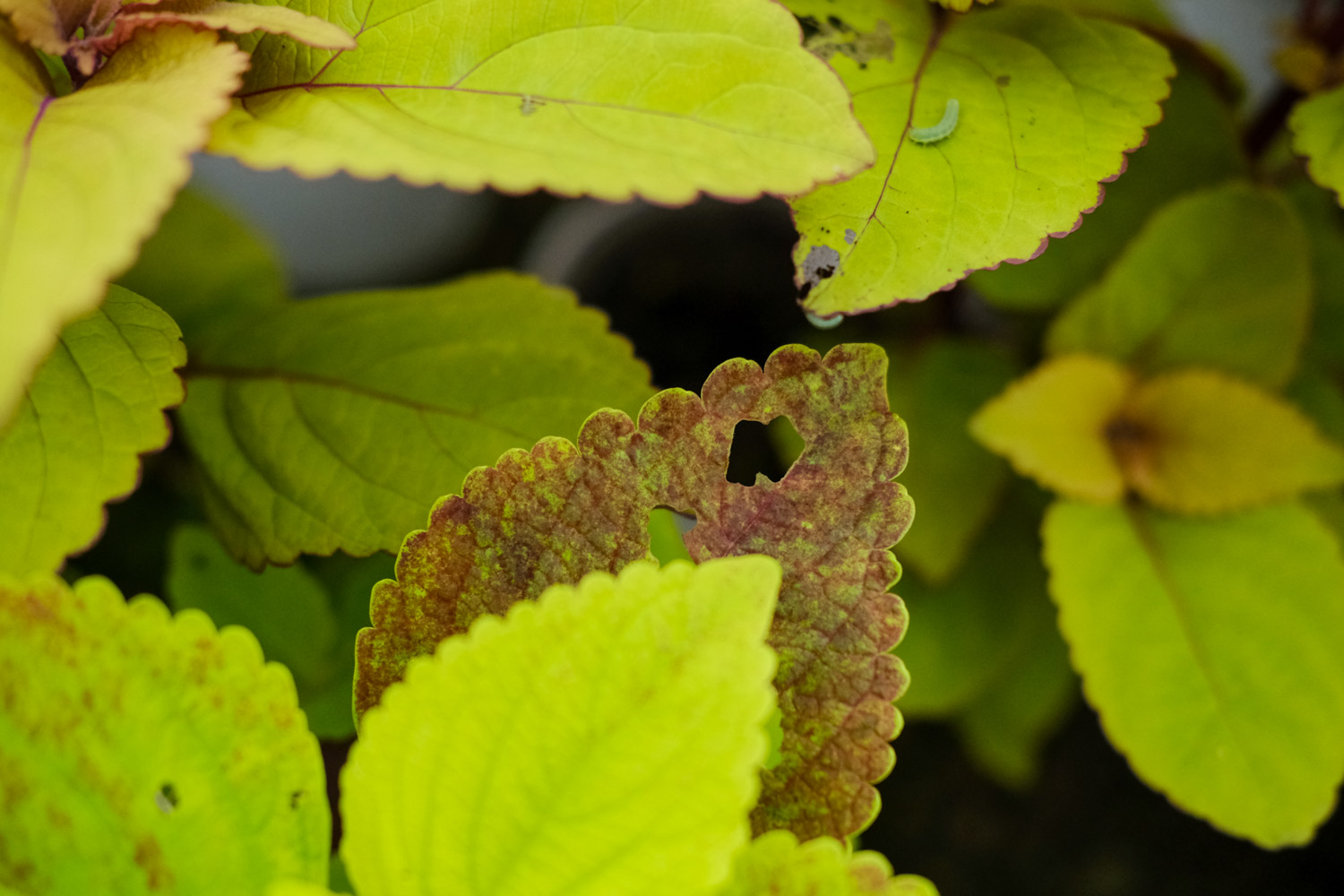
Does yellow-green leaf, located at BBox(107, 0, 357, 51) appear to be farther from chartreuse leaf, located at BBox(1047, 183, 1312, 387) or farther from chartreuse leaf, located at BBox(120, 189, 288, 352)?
chartreuse leaf, located at BBox(1047, 183, 1312, 387)

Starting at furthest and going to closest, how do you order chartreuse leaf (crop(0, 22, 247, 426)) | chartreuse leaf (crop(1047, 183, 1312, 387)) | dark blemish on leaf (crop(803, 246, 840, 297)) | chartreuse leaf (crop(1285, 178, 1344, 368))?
chartreuse leaf (crop(1285, 178, 1344, 368)), chartreuse leaf (crop(1047, 183, 1312, 387)), dark blemish on leaf (crop(803, 246, 840, 297)), chartreuse leaf (crop(0, 22, 247, 426))

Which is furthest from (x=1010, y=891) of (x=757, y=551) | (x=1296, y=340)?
(x=757, y=551)

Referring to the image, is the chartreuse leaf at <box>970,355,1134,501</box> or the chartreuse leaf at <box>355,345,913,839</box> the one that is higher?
the chartreuse leaf at <box>355,345,913,839</box>

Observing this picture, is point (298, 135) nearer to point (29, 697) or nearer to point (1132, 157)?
point (29, 697)

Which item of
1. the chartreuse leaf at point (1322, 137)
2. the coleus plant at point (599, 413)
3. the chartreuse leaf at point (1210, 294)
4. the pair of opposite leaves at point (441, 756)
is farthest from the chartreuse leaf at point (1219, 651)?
the pair of opposite leaves at point (441, 756)

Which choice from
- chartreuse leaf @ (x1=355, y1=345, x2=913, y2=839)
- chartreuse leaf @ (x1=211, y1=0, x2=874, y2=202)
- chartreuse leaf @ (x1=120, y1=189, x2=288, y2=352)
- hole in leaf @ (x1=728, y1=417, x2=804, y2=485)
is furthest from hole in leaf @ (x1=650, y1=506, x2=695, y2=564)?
hole in leaf @ (x1=728, y1=417, x2=804, y2=485)

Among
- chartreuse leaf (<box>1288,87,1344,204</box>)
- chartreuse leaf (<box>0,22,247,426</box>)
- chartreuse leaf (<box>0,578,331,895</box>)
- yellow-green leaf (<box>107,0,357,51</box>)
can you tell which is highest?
yellow-green leaf (<box>107,0,357,51</box>)

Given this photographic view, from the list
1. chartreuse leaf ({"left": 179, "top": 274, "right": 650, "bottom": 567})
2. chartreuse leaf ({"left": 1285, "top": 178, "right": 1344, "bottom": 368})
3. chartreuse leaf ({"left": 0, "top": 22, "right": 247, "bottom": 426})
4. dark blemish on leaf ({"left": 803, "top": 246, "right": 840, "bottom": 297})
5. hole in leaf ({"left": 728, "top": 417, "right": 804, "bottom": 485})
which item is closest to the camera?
chartreuse leaf ({"left": 0, "top": 22, "right": 247, "bottom": 426})

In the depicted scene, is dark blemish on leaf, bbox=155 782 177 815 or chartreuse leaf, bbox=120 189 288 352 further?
chartreuse leaf, bbox=120 189 288 352
